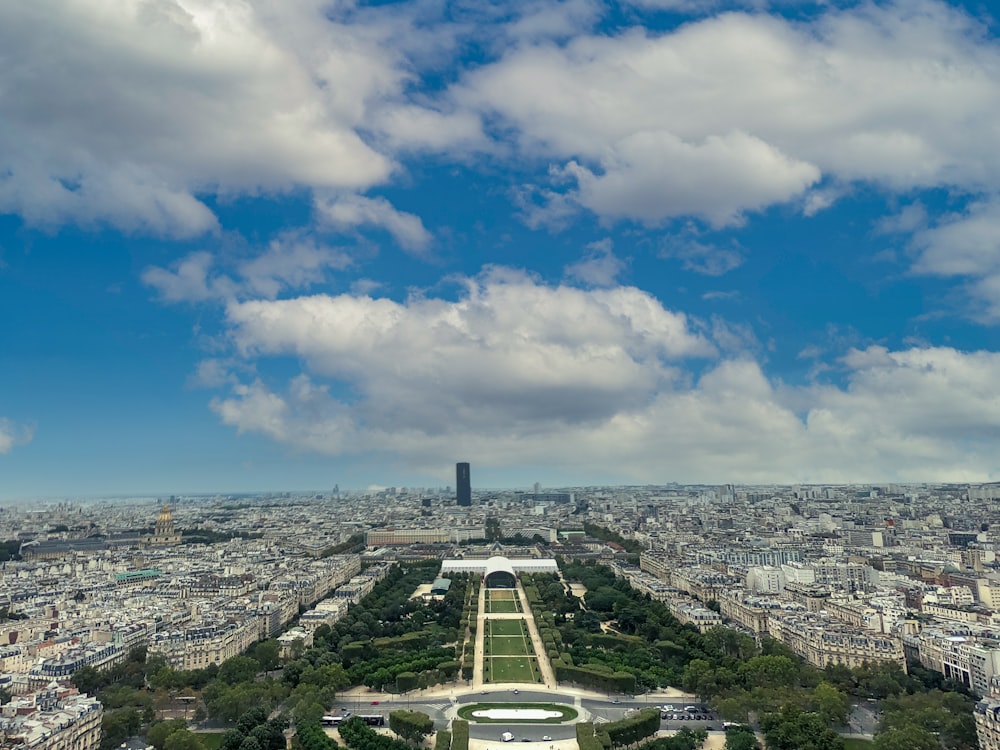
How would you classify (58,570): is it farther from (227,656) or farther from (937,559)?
(937,559)

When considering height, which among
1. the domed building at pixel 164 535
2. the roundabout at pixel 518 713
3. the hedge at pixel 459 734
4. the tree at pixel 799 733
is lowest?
the roundabout at pixel 518 713

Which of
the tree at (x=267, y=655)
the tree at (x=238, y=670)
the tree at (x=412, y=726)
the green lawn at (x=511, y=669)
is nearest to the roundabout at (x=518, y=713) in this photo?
the tree at (x=412, y=726)

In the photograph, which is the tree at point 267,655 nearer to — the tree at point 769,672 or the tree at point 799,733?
the tree at point 769,672

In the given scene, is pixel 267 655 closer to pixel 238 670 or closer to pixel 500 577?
pixel 238 670

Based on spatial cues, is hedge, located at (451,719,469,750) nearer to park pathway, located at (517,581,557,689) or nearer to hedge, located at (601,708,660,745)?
hedge, located at (601,708,660,745)

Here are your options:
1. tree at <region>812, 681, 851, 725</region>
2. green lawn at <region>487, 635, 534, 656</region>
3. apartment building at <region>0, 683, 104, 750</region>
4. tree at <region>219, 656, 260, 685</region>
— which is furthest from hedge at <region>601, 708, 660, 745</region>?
apartment building at <region>0, 683, 104, 750</region>

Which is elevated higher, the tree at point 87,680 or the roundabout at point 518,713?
the tree at point 87,680

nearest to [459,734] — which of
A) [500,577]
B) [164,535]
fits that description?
[500,577]
